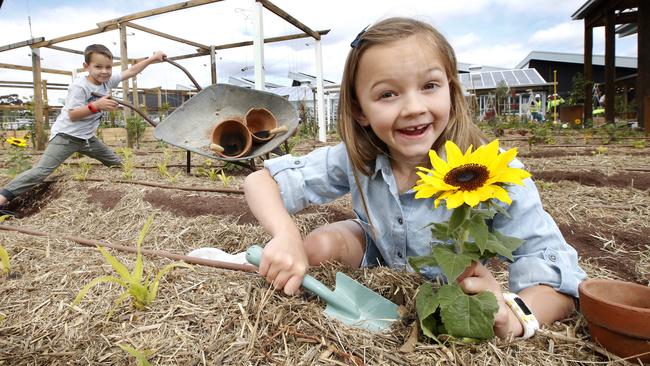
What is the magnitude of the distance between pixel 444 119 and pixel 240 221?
1680 mm

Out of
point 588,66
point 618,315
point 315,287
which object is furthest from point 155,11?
point 588,66

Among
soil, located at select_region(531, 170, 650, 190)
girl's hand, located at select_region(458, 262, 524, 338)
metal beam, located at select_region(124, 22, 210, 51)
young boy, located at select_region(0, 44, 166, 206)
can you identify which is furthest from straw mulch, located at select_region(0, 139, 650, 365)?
metal beam, located at select_region(124, 22, 210, 51)

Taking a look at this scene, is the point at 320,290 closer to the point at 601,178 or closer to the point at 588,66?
the point at 601,178

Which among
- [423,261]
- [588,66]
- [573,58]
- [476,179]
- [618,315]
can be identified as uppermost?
[573,58]

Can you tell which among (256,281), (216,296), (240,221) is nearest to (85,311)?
(216,296)

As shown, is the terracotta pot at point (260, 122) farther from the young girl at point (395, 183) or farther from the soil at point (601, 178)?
the young girl at point (395, 183)

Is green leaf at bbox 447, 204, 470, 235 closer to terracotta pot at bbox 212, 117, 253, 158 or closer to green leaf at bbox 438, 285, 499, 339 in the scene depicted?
green leaf at bbox 438, 285, 499, 339

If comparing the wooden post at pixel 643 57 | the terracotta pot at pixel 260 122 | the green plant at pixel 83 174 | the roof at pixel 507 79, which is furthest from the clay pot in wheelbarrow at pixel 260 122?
the roof at pixel 507 79

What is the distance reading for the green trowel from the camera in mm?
1244

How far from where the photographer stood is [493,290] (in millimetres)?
1064

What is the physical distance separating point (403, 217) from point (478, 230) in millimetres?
565

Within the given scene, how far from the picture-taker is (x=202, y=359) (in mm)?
1082

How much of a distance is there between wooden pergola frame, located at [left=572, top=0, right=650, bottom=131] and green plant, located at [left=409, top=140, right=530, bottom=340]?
8119 millimetres

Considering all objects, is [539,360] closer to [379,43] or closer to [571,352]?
[571,352]
